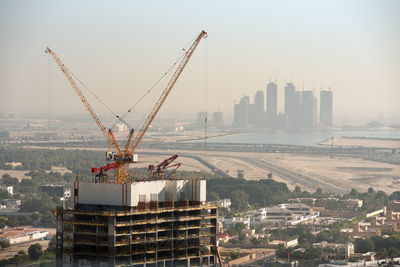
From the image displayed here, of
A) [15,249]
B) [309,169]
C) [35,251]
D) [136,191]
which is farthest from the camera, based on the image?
[309,169]

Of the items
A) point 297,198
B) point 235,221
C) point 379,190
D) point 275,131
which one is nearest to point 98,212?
point 235,221

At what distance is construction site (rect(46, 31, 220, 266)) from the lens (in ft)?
105

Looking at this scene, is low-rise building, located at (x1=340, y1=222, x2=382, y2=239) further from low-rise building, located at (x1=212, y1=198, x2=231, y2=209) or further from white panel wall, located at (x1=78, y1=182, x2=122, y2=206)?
white panel wall, located at (x1=78, y1=182, x2=122, y2=206)

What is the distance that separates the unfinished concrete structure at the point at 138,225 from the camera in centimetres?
3197

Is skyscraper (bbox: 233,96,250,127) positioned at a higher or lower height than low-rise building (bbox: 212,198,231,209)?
higher

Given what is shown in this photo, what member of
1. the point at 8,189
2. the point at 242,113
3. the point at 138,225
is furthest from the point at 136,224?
the point at 242,113

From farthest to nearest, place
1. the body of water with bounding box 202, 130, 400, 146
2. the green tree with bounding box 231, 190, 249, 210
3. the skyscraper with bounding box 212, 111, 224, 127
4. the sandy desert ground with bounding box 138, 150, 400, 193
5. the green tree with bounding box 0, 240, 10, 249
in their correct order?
the body of water with bounding box 202, 130, 400, 146
the skyscraper with bounding box 212, 111, 224, 127
the sandy desert ground with bounding box 138, 150, 400, 193
the green tree with bounding box 231, 190, 249, 210
the green tree with bounding box 0, 240, 10, 249

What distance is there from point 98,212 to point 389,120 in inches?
4843

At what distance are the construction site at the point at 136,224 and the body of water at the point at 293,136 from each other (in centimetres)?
11452

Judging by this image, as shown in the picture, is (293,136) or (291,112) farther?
(291,112)

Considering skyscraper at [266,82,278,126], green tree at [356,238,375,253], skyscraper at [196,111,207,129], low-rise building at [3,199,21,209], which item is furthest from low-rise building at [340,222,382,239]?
skyscraper at [266,82,278,126]

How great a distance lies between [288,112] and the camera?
172125 mm

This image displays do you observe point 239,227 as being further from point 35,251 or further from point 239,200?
point 35,251

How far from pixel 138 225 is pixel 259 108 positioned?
436 feet
